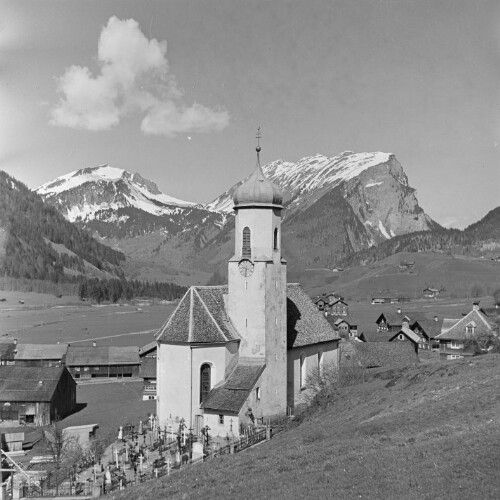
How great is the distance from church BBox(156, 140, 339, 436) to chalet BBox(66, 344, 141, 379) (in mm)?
42383

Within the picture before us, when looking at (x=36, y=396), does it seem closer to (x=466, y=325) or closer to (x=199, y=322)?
(x=199, y=322)

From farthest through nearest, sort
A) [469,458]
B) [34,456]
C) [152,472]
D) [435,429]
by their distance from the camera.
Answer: [34,456] → [152,472] → [435,429] → [469,458]

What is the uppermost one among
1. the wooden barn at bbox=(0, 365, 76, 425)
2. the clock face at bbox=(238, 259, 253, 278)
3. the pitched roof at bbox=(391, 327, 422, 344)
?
the clock face at bbox=(238, 259, 253, 278)

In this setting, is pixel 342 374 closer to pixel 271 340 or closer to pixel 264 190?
pixel 271 340

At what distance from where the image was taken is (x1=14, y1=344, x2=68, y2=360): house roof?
9456cm

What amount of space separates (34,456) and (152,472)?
15.3m

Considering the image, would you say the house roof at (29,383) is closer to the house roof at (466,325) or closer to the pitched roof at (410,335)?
the house roof at (466,325)

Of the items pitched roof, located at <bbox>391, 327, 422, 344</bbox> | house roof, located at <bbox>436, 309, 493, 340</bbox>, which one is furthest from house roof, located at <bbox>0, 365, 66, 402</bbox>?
pitched roof, located at <bbox>391, 327, 422, 344</bbox>

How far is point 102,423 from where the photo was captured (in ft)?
196

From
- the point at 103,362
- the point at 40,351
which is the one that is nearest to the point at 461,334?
the point at 103,362

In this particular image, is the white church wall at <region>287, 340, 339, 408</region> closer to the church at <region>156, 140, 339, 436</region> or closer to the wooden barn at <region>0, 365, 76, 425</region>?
the church at <region>156, 140, 339, 436</region>

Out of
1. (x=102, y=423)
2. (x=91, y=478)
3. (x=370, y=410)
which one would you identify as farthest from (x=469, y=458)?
(x=102, y=423)

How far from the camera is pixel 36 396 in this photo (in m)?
65.7

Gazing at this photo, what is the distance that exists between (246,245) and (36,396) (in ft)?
93.3
